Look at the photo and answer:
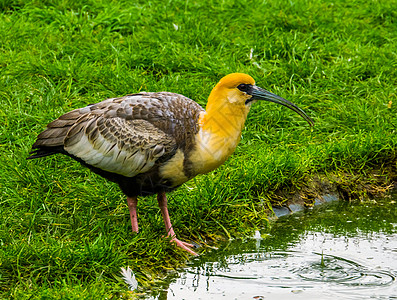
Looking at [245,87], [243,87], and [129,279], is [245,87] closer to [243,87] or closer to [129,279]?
[243,87]

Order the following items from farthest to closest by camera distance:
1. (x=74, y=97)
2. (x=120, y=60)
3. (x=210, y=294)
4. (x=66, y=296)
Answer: (x=120, y=60) → (x=74, y=97) → (x=210, y=294) → (x=66, y=296)

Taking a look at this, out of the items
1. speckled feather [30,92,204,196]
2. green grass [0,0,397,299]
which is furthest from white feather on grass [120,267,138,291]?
speckled feather [30,92,204,196]

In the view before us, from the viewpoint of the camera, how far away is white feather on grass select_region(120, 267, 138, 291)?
4883 millimetres

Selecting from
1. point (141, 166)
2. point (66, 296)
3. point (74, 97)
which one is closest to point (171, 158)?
point (141, 166)

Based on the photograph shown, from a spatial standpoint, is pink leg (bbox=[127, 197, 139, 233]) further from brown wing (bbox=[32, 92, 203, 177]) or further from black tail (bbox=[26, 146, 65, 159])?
black tail (bbox=[26, 146, 65, 159])

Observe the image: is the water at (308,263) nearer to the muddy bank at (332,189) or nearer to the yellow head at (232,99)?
the muddy bank at (332,189)

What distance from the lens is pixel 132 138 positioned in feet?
17.7

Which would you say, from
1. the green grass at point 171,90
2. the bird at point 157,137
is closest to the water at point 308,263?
the green grass at point 171,90

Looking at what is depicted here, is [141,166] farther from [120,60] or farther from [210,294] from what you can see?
[120,60]

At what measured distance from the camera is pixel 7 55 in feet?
26.4

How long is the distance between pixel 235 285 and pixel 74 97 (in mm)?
3353

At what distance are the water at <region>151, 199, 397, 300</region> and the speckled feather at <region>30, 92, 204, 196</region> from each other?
2.47ft

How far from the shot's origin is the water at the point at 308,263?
486 cm

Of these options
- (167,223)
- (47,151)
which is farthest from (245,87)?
(47,151)
